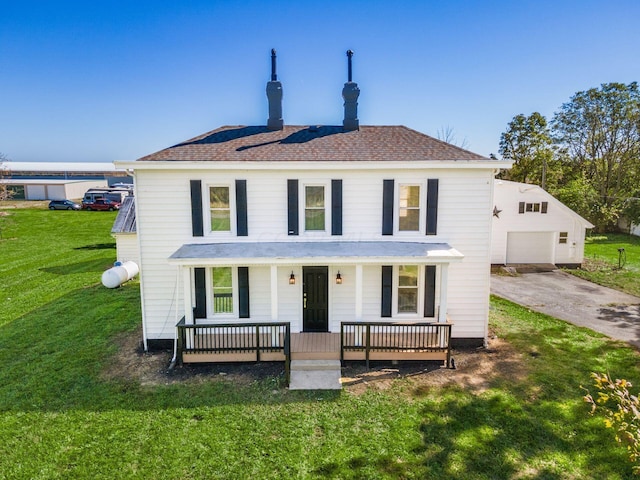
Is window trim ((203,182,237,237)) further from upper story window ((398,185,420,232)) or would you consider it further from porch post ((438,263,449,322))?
porch post ((438,263,449,322))

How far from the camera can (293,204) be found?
34.4 ft

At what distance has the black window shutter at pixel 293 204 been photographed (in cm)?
1042

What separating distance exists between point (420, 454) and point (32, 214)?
44494 mm

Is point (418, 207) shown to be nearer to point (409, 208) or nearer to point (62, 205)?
point (409, 208)

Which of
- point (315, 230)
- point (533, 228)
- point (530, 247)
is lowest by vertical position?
point (530, 247)

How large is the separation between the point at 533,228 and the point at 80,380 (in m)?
21.1

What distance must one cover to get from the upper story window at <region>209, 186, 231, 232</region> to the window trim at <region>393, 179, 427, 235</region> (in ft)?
15.2

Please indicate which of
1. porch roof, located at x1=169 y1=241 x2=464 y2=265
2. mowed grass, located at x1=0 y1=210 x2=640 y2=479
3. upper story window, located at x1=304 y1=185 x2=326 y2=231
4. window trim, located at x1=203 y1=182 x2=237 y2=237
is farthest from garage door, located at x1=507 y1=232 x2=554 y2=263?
window trim, located at x1=203 y1=182 x2=237 y2=237

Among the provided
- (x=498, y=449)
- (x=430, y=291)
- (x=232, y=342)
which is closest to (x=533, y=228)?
(x=430, y=291)

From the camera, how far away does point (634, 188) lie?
112 ft

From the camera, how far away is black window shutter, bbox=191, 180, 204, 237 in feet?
33.7

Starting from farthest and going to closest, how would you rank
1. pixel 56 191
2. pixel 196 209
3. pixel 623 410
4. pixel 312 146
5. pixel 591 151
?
1. pixel 56 191
2. pixel 591 151
3. pixel 312 146
4. pixel 196 209
5. pixel 623 410

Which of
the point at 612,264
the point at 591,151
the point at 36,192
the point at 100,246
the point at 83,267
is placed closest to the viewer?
the point at 83,267

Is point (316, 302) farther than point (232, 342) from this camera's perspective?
Yes
